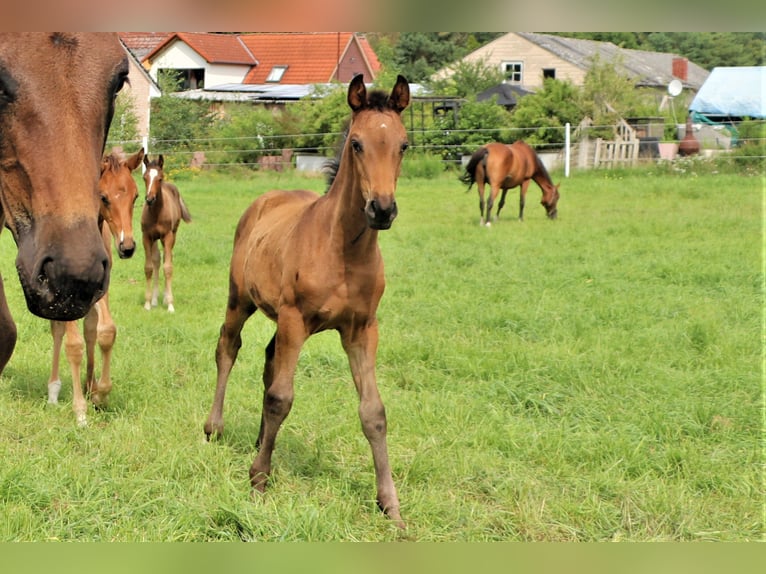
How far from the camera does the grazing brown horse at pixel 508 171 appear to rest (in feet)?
52.0

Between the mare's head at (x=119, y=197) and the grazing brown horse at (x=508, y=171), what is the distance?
9.39 m

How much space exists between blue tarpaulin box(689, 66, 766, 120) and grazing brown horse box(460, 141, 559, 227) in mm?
7662

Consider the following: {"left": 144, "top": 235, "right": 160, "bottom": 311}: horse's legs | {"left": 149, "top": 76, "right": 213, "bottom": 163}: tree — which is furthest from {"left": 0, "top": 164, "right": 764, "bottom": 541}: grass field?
{"left": 149, "top": 76, "right": 213, "bottom": 163}: tree

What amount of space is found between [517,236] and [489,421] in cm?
832

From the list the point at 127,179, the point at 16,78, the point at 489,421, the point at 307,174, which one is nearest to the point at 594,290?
the point at 489,421

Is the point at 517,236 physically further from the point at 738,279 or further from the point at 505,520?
the point at 505,520

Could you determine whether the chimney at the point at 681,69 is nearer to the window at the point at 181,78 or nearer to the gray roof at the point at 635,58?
the gray roof at the point at 635,58

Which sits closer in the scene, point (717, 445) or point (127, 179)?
point (717, 445)

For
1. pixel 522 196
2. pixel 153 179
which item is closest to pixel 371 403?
pixel 153 179

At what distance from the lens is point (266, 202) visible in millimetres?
5461

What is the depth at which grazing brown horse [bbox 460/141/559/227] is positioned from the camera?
52.0 feet

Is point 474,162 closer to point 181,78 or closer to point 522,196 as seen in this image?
point 522,196

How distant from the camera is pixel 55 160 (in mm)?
1968

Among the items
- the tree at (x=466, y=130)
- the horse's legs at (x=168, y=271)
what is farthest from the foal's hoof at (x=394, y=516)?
the tree at (x=466, y=130)
